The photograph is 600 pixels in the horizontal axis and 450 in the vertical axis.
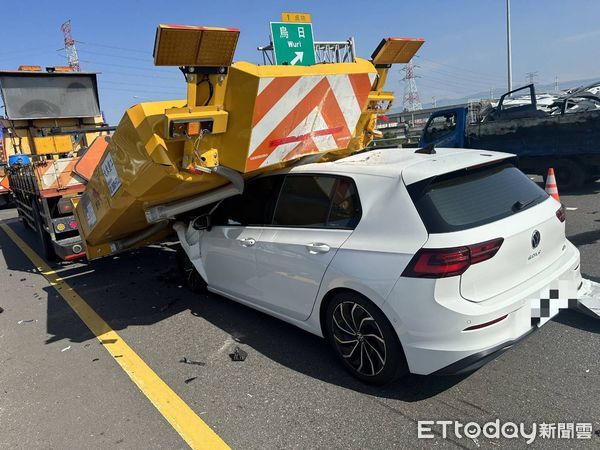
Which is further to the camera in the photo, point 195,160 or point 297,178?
point 297,178

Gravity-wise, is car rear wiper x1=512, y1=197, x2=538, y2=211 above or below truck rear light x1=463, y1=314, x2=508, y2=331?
above

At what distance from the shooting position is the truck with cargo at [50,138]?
686 cm

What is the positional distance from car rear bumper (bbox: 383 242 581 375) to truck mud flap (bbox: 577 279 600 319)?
1148 millimetres

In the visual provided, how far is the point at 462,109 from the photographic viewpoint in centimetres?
1066

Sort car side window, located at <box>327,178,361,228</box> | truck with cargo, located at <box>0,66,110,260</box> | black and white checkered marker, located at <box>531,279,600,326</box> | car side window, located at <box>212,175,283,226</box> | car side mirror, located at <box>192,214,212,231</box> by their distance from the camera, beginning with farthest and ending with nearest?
truck with cargo, located at <box>0,66,110,260</box>
car side mirror, located at <box>192,214,212,231</box>
car side window, located at <box>212,175,283,226</box>
car side window, located at <box>327,178,361,228</box>
black and white checkered marker, located at <box>531,279,600,326</box>

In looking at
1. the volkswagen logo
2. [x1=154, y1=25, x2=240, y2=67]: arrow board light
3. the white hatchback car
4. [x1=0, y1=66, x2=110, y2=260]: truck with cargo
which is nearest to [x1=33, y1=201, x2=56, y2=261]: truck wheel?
[x1=0, y1=66, x2=110, y2=260]: truck with cargo

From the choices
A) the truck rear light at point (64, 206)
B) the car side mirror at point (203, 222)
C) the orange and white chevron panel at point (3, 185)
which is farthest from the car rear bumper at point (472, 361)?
the orange and white chevron panel at point (3, 185)

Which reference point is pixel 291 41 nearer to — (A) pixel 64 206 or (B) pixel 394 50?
(B) pixel 394 50

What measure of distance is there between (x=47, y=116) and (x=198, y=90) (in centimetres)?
736

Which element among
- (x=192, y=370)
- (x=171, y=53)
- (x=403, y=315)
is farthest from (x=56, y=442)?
(x=171, y=53)

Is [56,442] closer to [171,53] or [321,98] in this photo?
[171,53]

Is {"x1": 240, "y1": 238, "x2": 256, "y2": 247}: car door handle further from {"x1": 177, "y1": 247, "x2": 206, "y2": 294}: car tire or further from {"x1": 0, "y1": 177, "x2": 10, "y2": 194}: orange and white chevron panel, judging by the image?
{"x1": 0, "y1": 177, "x2": 10, "y2": 194}: orange and white chevron panel

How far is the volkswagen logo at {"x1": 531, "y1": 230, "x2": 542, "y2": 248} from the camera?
292cm

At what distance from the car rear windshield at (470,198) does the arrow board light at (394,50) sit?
2140 mm
